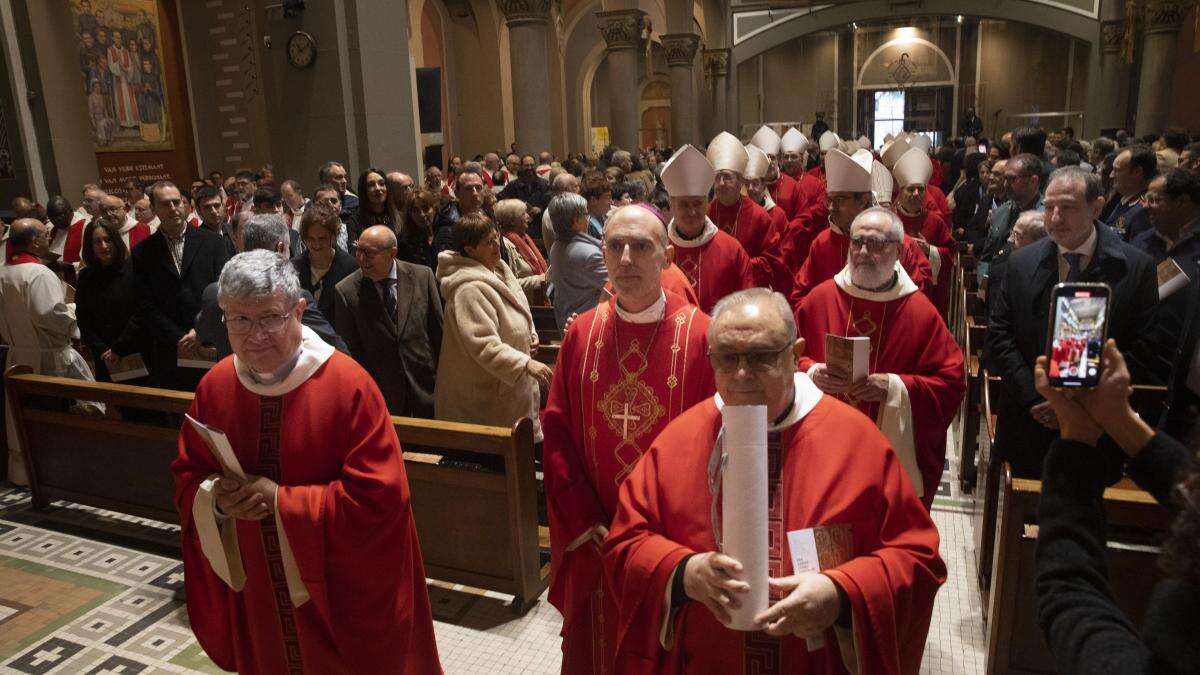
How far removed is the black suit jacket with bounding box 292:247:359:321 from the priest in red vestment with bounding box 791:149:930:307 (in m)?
2.58

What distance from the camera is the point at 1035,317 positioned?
3.65 m

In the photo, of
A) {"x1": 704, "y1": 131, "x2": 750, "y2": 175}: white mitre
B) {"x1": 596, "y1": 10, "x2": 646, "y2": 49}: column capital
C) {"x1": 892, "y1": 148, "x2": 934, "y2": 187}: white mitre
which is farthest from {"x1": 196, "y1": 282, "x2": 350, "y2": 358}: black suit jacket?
{"x1": 596, "y1": 10, "x2": 646, "y2": 49}: column capital

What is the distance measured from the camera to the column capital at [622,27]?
51.2ft

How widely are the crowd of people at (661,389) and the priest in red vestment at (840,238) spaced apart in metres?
0.02

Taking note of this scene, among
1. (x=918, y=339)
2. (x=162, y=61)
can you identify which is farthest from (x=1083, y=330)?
(x=162, y=61)

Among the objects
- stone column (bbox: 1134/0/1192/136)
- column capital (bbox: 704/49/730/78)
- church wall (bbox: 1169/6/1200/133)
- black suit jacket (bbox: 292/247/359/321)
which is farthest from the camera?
column capital (bbox: 704/49/730/78)

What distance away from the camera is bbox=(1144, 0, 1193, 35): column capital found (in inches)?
675

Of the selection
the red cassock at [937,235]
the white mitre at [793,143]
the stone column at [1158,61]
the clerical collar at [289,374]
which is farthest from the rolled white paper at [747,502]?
the stone column at [1158,61]

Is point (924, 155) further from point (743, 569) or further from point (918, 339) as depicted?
point (743, 569)

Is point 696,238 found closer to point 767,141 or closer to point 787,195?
point 787,195

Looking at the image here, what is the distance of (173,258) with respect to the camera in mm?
5238

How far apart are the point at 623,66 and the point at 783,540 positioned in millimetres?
15002

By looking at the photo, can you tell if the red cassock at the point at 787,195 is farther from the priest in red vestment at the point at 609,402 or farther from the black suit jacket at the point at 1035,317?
the priest in red vestment at the point at 609,402

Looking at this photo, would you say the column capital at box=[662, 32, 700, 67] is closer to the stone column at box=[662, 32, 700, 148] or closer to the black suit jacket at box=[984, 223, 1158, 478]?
the stone column at box=[662, 32, 700, 148]
